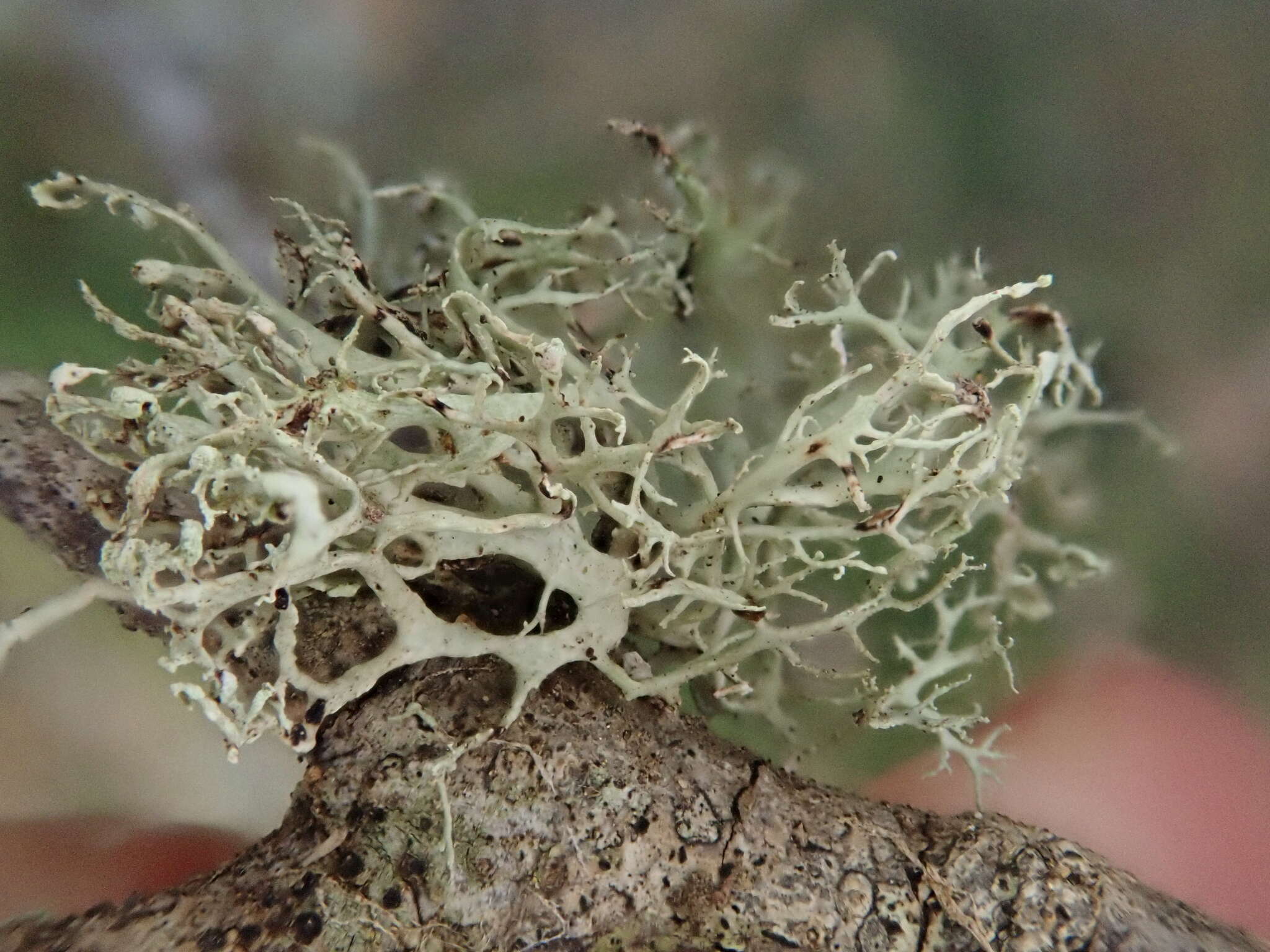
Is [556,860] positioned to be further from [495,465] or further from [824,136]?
[824,136]

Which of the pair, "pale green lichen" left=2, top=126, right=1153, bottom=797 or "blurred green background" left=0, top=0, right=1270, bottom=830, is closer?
"pale green lichen" left=2, top=126, right=1153, bottom=797

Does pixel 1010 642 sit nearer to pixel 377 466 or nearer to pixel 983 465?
pixel 983 465

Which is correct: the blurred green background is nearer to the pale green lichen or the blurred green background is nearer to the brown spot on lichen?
the pale green lichen

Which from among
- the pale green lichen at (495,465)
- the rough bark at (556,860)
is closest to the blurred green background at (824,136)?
the pale green lichen at (495,465)

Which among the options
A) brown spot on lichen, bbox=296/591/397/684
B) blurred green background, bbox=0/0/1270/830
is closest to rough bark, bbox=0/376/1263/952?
brown spot on lichen, bbox=296/591/397/684

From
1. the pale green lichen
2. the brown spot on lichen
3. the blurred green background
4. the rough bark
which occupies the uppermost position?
the blurred green background

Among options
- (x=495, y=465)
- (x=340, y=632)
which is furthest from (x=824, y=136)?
(x=340, y=632)
